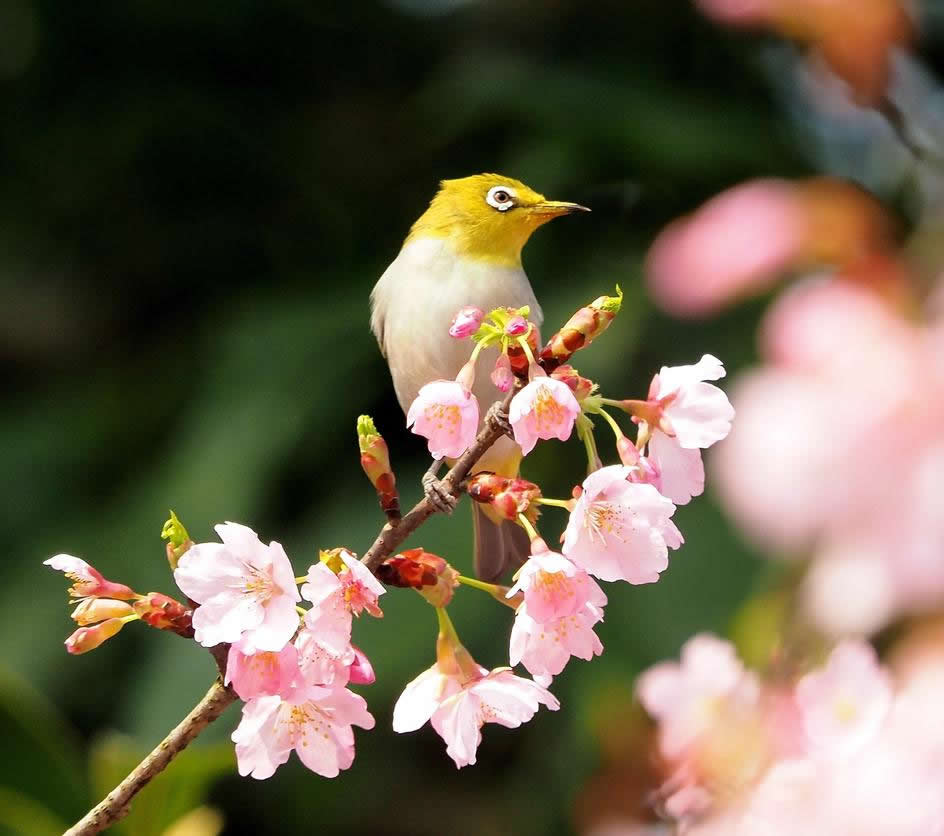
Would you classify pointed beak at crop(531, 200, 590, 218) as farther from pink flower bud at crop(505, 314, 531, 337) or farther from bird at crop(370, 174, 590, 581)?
pink flower bud at crop(505, 314, 531, 337)

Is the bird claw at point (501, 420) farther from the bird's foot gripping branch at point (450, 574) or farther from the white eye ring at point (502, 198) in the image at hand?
the white eye ring at point (502, 198)

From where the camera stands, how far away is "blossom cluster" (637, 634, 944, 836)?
21.7 inches

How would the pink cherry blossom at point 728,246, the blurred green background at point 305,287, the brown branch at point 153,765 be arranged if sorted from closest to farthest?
the pink cherry blossom at point 728,246 < the brown branch at point 153,765 < the blurred green background at point 305,287

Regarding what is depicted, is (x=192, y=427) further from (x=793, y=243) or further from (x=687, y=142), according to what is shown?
(x=793, y=243)

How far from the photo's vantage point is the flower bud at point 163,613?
2.28ft

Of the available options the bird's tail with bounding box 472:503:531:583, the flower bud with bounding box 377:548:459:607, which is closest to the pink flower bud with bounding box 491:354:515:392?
the flower bud with bounding box 377:548:459:607

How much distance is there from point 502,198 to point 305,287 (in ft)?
5.55

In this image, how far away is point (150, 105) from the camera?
3.14 m

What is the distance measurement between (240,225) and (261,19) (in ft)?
1.69

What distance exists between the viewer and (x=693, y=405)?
718 millimetres

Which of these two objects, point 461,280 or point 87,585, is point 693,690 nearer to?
point 87,585

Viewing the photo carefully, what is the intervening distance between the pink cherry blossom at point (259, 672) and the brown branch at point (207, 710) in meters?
0.01

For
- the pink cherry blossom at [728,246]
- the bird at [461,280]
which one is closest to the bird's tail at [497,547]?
the bird at [461,280]

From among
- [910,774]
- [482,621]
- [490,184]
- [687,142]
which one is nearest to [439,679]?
[910,774]
